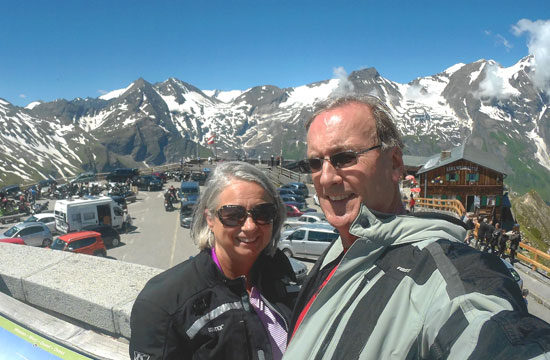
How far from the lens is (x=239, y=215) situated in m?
2.37

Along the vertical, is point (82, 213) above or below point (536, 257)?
above

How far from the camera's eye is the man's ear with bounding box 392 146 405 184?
1861mm

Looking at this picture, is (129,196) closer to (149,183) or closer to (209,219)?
(149,183)

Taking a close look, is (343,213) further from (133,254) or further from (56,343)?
(133,254)

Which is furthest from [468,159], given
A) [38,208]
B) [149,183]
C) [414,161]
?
[38,208]

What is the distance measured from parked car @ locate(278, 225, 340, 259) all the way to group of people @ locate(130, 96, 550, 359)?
14.0 m

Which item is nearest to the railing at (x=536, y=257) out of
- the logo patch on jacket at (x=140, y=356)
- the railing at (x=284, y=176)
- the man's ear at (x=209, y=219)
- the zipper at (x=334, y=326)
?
the man's ear at (x=209, y=219)

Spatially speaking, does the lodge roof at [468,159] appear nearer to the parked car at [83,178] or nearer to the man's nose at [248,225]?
the parked car at [83,178]

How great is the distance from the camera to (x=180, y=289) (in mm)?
1921

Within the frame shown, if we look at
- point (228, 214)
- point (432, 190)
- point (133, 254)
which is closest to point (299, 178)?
point (432, 190)

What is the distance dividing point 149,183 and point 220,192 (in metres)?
44.0

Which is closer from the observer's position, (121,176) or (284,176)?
(284,176)

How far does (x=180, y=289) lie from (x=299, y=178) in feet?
137

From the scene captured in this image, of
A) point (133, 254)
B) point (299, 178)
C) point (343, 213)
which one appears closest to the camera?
point (343, 213)
